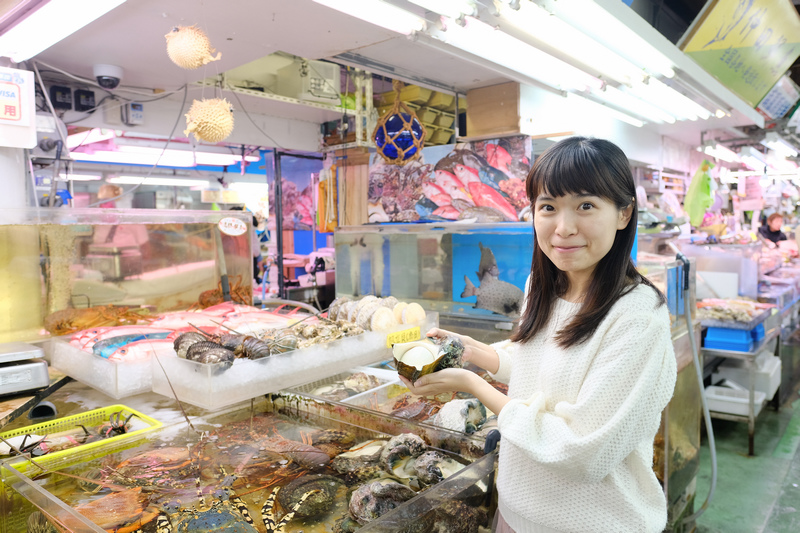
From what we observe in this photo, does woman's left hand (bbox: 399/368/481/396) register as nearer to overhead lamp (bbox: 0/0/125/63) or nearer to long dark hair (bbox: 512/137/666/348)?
long dark hair (bbox: 512/137/666/348)

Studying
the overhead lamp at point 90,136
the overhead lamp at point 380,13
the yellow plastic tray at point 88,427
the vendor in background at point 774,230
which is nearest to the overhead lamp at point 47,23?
the overhead lamp at point 380,13

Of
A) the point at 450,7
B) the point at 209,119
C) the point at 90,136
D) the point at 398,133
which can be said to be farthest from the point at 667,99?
the point at 90,136

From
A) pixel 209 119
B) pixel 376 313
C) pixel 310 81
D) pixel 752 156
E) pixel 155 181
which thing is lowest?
pixel 376 313

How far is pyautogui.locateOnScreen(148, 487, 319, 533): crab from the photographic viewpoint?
1.26 m

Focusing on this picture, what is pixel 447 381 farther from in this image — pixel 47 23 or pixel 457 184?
pixel 457 184

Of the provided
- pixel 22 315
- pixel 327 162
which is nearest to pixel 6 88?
pixel 22 315

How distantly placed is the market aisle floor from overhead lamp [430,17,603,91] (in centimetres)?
299

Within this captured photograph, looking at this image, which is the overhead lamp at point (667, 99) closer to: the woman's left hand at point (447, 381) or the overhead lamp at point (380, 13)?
the overhead lamp at point (380, 13)

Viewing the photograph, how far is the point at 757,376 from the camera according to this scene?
4.89 m

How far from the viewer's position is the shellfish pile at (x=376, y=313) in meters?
2.57

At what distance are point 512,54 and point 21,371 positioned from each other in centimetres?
277

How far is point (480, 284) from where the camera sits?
12.8 ft

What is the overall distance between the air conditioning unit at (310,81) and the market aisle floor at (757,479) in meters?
4.69

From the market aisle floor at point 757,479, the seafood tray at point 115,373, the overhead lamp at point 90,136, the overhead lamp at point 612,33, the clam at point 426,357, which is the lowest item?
the market aisle floor at point 757,479
